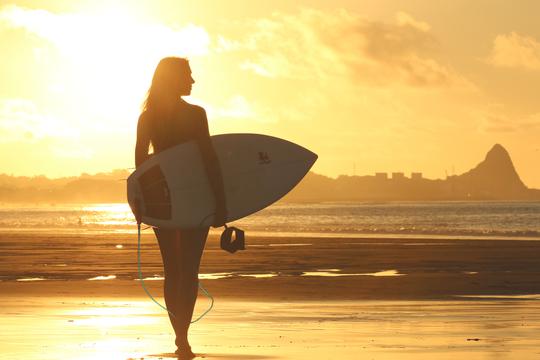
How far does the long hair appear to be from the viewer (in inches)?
355

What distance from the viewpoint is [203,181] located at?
924 centimetres

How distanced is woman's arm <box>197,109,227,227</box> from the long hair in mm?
300

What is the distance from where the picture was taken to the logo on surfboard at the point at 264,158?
34.4 ft

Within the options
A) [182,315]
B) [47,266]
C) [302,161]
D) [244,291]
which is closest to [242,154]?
[302,161]

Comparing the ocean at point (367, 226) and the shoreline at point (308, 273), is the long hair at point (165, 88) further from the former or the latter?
the ocean at point (367, 226)

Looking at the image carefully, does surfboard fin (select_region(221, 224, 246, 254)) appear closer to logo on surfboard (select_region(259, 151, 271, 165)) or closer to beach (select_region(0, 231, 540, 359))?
beach (select_region(0, 231, 540, 359))

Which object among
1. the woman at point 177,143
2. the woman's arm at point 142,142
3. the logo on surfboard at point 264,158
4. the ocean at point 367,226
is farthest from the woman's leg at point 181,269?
the ocean at point 367,226

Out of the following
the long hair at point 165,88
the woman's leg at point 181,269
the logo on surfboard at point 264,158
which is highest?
the long hair at point 165,88

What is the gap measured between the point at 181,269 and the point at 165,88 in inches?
59.1

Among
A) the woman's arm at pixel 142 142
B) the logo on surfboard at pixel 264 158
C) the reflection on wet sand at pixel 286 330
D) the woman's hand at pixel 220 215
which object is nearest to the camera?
the reflection on wet sand at pixel 286 330

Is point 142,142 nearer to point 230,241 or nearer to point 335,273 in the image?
point 230,241

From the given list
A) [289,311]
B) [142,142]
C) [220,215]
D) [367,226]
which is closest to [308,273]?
[289,311]

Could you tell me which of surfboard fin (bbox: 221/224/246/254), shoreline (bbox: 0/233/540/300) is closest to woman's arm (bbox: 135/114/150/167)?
surfboard fin (bbox: 221/224/246/254)

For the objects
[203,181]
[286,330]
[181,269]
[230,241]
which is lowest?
[286,330]
